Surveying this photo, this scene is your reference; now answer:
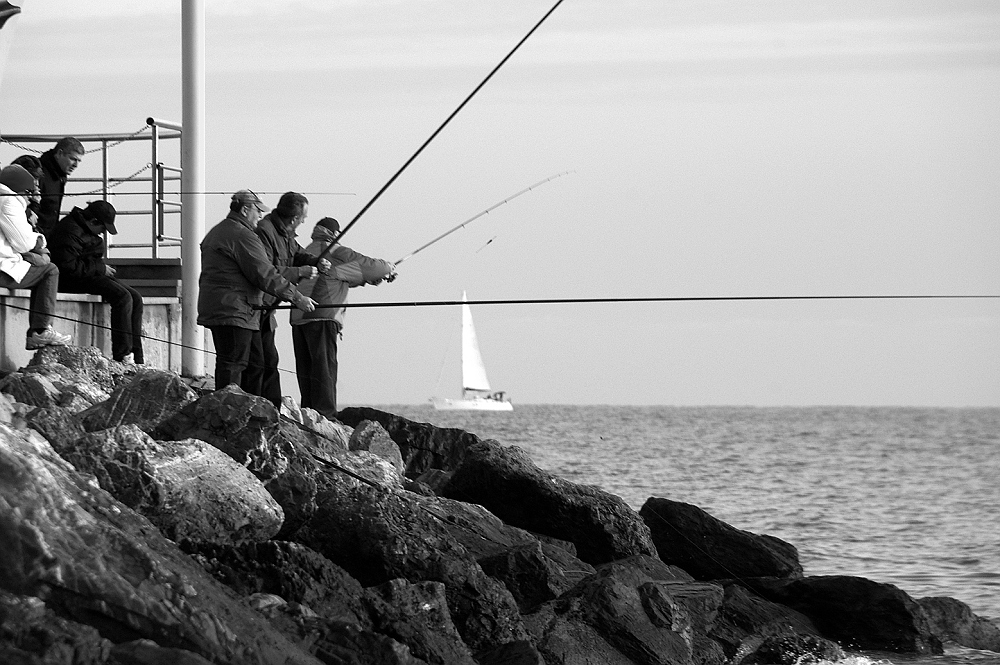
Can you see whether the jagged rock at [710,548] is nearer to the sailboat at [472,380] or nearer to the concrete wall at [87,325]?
the concrete wall at [87,325]

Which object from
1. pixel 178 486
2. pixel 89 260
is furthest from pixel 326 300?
pixel 178 486

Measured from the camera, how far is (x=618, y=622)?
565 cm

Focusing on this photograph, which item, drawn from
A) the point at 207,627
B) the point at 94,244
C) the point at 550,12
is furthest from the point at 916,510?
the point at 207,627

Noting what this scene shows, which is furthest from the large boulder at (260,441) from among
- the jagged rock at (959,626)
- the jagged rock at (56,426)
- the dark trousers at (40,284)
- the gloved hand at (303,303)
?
the jagged rock at (959,626)

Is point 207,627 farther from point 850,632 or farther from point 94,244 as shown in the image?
point 94,244

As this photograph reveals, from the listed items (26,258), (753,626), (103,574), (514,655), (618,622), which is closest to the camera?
(103,574)

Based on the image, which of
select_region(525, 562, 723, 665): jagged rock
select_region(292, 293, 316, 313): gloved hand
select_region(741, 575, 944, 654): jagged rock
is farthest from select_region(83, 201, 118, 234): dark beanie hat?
select_region(741, 575, 944, 654): jagged rock

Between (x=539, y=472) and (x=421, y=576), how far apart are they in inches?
95.8

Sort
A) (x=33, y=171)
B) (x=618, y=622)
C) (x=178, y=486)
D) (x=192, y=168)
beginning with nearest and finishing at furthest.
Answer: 1. (x=178, y=486)
2. (x=618, y=622)
3. (x=33, y=171)
4. (x=192, y=168)

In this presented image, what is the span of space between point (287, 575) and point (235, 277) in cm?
319

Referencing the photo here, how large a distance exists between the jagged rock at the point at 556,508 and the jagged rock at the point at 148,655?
4073 millimetres

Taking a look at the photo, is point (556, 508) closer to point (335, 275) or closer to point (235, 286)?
point (235, 286)

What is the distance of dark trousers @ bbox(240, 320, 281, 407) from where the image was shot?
8305 mm

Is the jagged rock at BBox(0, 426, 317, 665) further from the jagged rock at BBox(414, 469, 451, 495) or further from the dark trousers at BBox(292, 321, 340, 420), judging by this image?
the dark trousers at BBox(292, 321, 340, 420)
